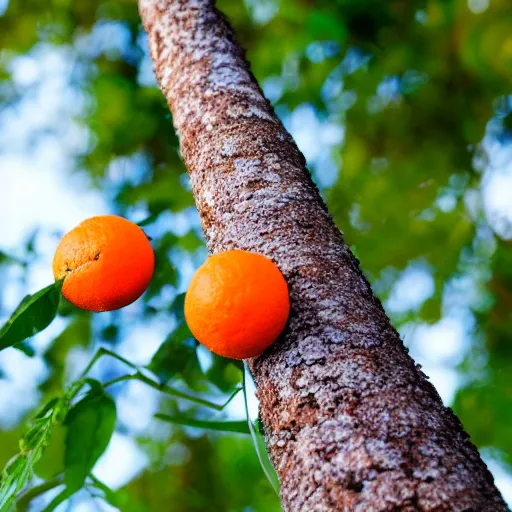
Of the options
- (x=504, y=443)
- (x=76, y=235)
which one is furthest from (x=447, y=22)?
(x=76, y=235)

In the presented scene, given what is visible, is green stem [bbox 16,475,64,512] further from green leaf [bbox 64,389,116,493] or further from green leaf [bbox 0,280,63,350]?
green leaf [bbox 0,280,63,350]

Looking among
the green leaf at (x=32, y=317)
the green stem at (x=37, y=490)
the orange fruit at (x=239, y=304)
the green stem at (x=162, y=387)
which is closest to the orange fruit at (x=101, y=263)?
the green leaf at (x=32, y=317)

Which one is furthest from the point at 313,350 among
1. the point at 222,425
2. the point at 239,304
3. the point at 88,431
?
the point at 88,431

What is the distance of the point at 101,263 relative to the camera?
150cm

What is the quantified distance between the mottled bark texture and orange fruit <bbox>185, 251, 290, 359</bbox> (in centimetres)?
6

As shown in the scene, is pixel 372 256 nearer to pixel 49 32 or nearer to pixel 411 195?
pixel 411 195

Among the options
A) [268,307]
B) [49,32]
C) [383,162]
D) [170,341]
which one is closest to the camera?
[268,307]

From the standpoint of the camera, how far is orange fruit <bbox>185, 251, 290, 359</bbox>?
3.79 ft

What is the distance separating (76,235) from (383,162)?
3561 mm

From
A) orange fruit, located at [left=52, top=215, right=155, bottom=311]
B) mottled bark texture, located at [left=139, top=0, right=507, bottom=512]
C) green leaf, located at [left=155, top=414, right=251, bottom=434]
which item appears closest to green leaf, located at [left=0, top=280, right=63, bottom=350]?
orange fruit, located at [left=52, top=215, right=155, bottom=311]

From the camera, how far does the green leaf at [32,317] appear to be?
1456 millimetres

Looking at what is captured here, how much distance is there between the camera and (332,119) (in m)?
4.59

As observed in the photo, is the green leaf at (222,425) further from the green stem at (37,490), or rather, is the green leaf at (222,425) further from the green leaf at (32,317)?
the green leaf at (32,317)

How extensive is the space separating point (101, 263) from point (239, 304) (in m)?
0.52
